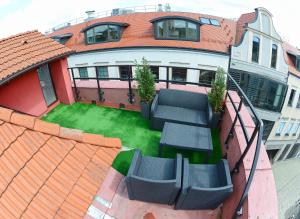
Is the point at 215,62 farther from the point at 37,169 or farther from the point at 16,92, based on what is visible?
the point at 37,169

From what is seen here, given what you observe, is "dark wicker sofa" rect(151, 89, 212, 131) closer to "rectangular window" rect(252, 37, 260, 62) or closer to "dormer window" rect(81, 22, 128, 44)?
"rectangular window" rect(252, 37, 260, 62)

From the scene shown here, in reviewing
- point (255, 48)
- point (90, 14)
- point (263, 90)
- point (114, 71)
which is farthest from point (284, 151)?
point (90, 14)

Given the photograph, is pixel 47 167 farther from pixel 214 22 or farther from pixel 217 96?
pixel 214 22

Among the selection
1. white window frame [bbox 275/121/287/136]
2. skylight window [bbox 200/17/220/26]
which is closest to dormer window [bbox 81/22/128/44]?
skylight window [bbox 200/17/220/26]

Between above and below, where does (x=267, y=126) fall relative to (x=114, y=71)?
below

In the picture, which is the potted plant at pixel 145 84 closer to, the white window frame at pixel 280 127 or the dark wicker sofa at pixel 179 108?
the dark wicker sofa at pixel 179 108

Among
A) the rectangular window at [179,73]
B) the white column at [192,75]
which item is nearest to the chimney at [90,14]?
the rectangular window at [179,73]
